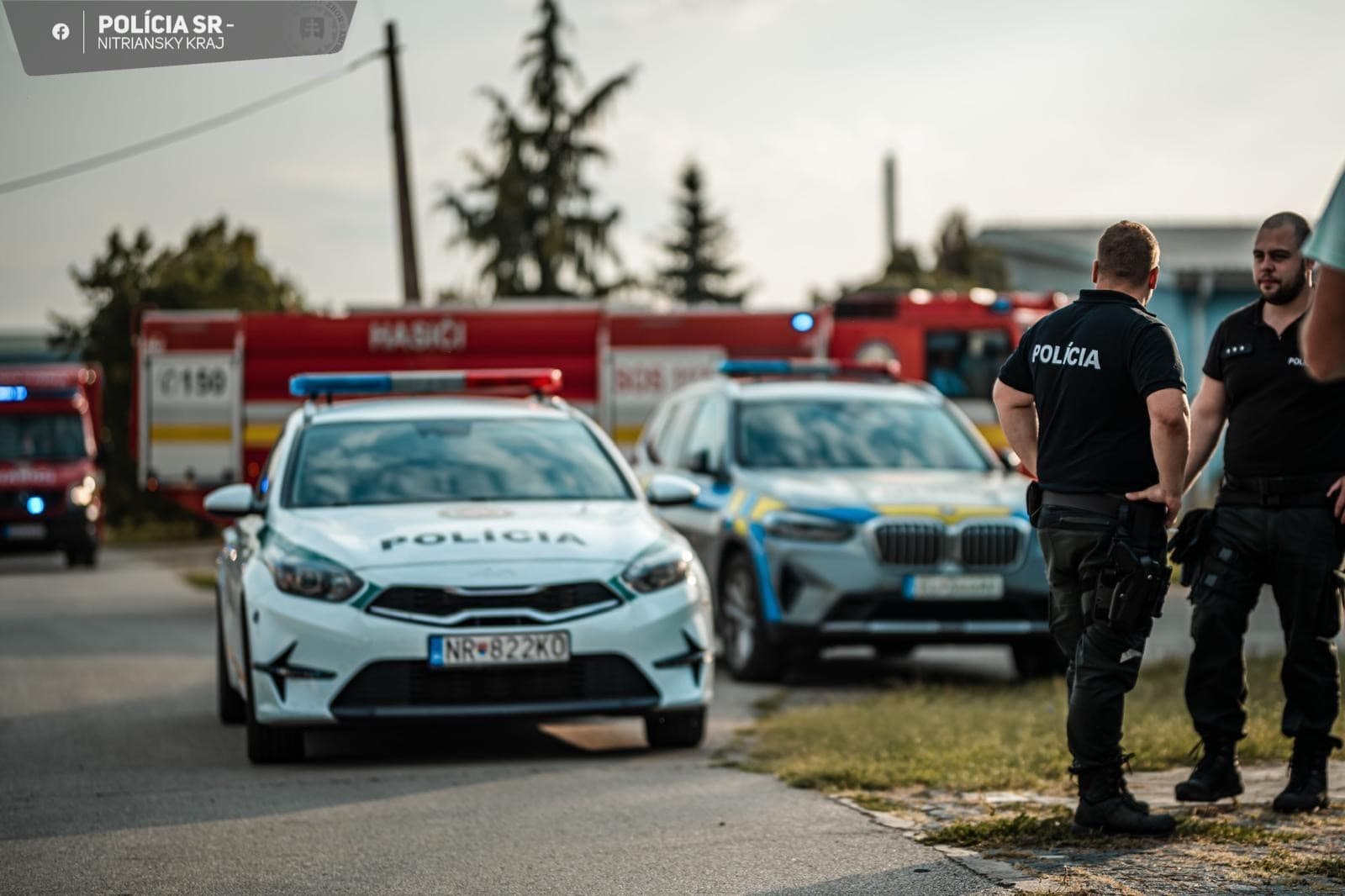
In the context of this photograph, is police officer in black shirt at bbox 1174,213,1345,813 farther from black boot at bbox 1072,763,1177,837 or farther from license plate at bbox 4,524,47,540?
license plate at bbox 4,524,47,540

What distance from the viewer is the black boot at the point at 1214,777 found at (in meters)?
7.21

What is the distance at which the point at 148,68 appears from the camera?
382 inches

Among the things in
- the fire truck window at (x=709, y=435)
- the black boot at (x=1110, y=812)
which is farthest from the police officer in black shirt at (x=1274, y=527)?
the fire truck window at (x=709, y=435)

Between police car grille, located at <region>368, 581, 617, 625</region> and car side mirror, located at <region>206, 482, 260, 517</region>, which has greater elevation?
car side mirror, located at <region>206, 482, 260, 517</region>

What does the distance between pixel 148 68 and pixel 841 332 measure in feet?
38.5

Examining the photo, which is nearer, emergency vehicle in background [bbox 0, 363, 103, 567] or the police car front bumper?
the police car front bumper

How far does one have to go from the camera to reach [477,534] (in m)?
9.03

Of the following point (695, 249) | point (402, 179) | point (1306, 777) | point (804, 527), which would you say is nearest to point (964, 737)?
point (1306, 777)

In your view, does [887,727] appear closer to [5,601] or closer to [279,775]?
[279,775]

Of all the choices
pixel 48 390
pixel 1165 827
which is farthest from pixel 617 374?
pixel 1165 827

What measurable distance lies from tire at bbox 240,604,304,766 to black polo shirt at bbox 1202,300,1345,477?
3918 mm

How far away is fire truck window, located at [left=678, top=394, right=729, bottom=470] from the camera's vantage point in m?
13.4

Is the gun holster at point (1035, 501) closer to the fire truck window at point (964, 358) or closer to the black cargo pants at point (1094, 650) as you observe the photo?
the black cargo pants at point (1094, 650)

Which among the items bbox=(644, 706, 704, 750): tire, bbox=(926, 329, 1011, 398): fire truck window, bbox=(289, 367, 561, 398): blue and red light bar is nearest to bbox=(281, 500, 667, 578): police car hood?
bbox=(644, 706, 704, 750): tire
